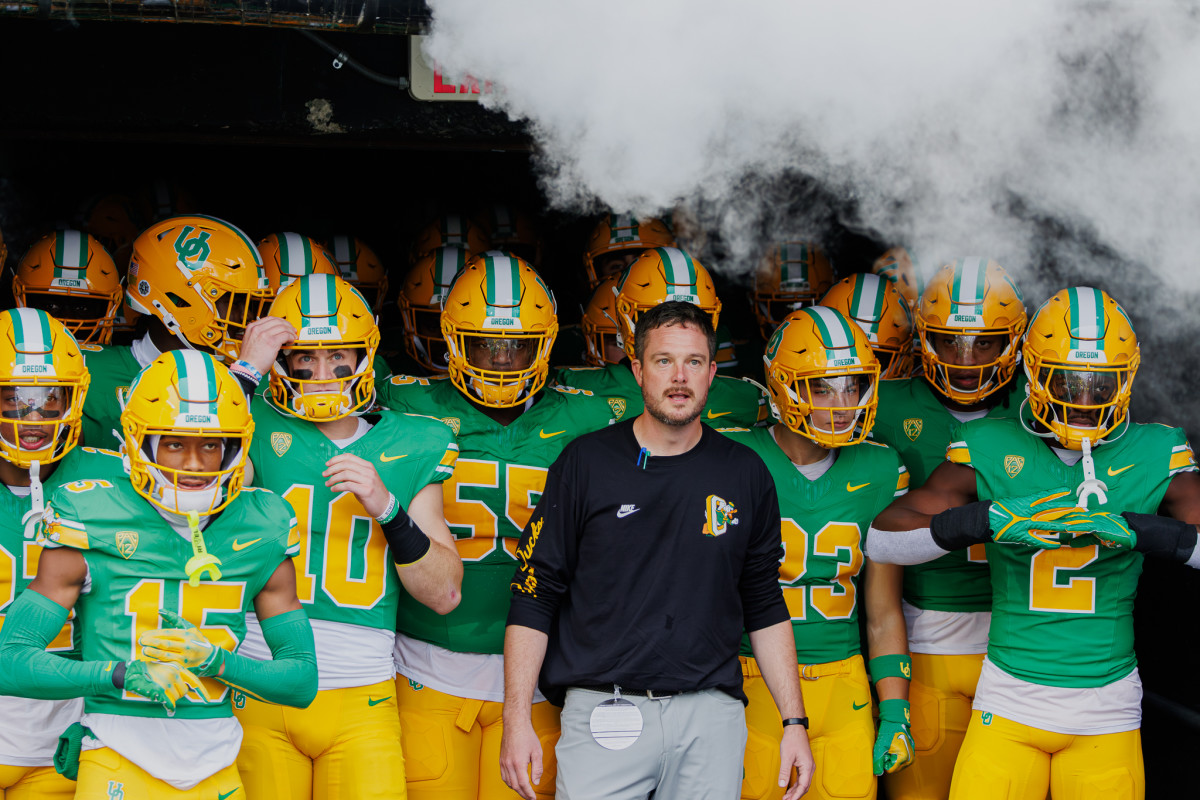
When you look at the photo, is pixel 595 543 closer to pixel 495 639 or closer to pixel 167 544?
pixel 495 639

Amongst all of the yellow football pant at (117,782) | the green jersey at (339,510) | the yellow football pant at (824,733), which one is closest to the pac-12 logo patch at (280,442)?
the green jersey at (339,510)

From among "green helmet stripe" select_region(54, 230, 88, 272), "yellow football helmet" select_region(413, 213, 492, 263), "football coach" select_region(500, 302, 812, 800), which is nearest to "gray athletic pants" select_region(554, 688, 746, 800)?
"football coach" select_region(500, 302, 812, 800)

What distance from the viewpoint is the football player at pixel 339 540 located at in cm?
383

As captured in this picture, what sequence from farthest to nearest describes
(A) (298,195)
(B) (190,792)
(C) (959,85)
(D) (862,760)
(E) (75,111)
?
(A) (298,195) < (E) (75,111) < (D) (862,760) < (C) (959,85) < (B) (190,792)

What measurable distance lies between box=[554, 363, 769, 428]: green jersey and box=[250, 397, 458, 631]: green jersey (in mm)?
959

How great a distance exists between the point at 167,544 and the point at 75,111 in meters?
1.86

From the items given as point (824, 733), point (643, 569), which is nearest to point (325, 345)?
point (643, 569)

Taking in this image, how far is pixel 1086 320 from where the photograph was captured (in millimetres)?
4129

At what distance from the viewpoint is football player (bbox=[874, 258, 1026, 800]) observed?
4.45m

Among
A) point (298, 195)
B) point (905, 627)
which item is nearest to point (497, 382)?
point (905, 627)

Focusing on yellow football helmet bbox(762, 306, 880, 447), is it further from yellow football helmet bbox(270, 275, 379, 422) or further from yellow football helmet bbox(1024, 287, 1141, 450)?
yellow football helmet bbox(270, 275, 379, 422)

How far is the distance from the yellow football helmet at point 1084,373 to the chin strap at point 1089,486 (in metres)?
0.05

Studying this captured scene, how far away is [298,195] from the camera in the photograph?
6695mm

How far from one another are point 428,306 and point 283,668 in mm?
2097
